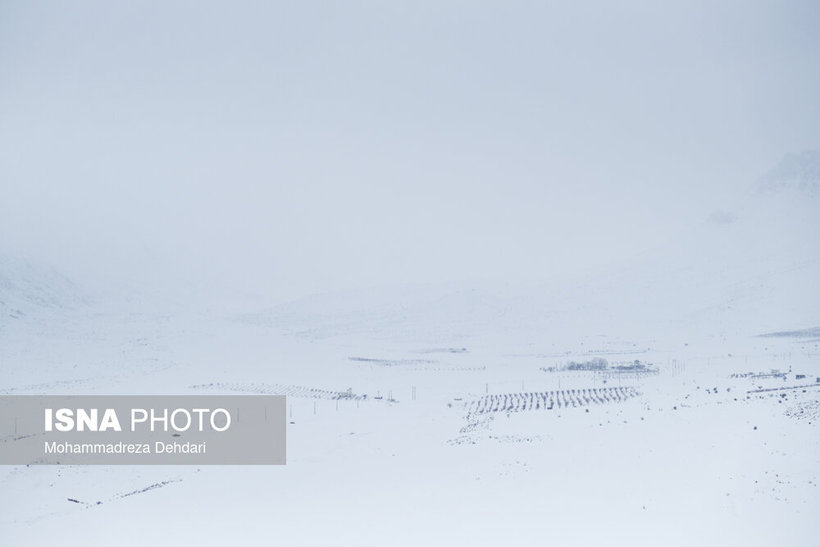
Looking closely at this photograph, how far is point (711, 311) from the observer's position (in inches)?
595

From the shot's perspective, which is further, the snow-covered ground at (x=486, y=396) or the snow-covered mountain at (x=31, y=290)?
the snow-covered mountain at (x=31, y=290)

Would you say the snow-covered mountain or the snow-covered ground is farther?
the snow-covered mountain

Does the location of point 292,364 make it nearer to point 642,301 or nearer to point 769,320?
point 642,301

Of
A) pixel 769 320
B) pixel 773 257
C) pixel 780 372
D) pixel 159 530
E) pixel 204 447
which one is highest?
pixel 773 257

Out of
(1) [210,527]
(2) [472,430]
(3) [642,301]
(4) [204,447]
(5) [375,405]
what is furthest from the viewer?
(3) [642,301]

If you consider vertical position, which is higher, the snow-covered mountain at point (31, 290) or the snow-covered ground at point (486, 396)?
the snow-covered mountain at point (31, 290)

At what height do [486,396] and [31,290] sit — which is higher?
[31,290]

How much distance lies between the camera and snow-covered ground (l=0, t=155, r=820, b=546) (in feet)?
21.5

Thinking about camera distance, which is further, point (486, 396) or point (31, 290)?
point (31, 290)

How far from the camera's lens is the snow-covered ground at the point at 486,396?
6566mm

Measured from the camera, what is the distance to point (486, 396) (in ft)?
39.1

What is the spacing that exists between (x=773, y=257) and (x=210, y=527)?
11673mm

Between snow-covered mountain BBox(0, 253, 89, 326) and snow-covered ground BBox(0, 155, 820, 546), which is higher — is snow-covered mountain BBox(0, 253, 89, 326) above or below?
above

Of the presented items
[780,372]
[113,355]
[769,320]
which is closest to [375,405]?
[113,355]
